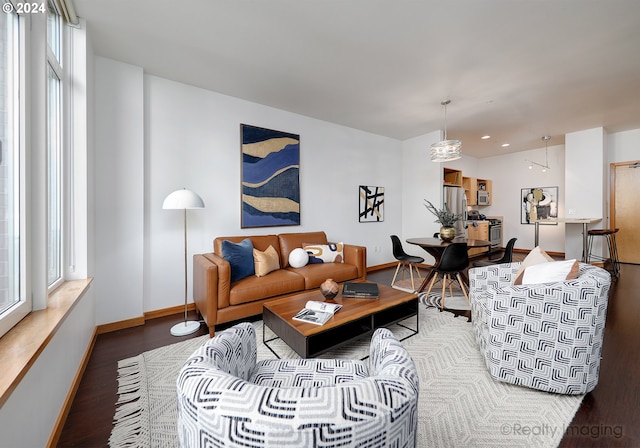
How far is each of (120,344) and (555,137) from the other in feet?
25.9

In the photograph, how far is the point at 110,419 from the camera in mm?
1448

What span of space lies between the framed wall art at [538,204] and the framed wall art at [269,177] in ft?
20.8

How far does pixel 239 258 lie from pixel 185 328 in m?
0.83

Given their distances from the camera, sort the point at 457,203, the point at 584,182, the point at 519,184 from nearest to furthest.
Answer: the point at 584,182, the point at 457,203, the point at 519,184

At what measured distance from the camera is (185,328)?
99.5 inches

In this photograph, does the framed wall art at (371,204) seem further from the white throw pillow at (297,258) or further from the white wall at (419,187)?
the white throw pillow at (297,258)

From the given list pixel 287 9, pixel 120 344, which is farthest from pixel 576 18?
pixel 120 344

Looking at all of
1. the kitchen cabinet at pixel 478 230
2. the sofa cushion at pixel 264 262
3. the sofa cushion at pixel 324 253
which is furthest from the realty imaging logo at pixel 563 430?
the kitchen cabinet at pixel 478 230

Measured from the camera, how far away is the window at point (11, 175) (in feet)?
4.04

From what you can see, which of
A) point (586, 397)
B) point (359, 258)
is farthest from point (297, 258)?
point (586, 397)

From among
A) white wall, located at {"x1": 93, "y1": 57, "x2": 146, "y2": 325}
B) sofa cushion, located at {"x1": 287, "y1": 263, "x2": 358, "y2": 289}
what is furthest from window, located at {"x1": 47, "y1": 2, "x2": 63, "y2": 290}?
sofa cushion, located at {"x1": 287, "y1": 263, "x2": 358, "y2": 289}

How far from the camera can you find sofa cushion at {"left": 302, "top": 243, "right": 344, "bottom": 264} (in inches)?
137

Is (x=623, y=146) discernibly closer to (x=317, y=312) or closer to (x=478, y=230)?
(x=478, y=230)

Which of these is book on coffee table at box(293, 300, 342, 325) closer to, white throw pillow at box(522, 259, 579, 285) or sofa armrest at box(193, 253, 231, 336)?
sofa armrest at box(193, 253, 231, 336)
